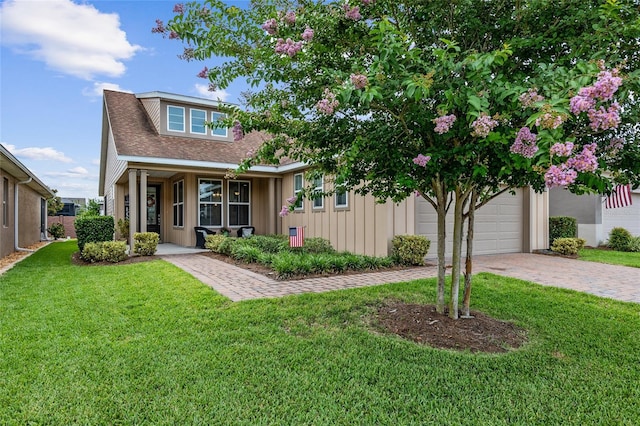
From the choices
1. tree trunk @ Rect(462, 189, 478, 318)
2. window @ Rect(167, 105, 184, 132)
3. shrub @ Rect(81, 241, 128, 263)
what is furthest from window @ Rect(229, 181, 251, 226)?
tree trunk @ Rect(462, 189, 478, 318)

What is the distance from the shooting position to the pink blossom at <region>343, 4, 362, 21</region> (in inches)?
129

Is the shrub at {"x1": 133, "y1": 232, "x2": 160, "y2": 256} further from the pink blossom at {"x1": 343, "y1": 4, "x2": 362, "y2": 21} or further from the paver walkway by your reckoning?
the pink blossom at {"x1": 343, "y1": 4, "x2": 362, "y2": 21}

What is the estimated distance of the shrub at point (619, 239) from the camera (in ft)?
42.2

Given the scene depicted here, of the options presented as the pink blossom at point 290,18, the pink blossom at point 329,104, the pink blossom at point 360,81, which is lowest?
the pink blossom at point 329,104

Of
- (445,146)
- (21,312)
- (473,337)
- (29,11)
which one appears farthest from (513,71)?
(29,11)

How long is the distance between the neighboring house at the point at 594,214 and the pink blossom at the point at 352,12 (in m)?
13.1

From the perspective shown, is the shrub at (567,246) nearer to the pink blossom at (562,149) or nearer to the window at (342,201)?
the window at (342,201)

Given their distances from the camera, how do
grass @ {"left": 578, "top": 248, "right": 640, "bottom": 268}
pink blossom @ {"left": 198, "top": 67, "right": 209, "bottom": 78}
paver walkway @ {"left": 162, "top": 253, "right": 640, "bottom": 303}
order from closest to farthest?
pink blossom @ {"left": 198, "top": 67, "right": 209, "bottom": 78}, paver walkway @ {"left": 162, "top": 253, "right": 640, "bottom": 303}, grass @ {"left": 578, "top": 248, "right": 640, "bottom": 268}

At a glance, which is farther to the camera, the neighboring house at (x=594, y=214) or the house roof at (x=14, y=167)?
the neighboring house at (x=594, y=214)

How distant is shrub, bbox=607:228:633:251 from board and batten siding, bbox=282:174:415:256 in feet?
29.5

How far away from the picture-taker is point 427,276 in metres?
7.25

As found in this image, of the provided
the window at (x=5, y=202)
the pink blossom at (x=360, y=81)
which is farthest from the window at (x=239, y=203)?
the pink blossom at (x=360, y=81)

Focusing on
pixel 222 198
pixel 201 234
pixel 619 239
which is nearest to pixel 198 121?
pixel 222 198

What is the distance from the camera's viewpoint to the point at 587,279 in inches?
280
